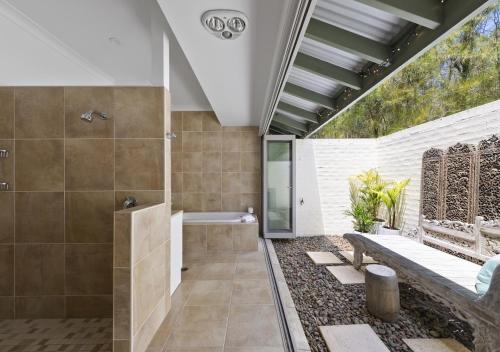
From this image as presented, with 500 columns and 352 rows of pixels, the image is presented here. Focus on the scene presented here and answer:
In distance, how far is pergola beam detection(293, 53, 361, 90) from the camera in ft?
7.37

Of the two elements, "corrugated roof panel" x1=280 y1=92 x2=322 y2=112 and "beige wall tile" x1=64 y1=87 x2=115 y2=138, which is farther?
"corrugated roof panel" x1=280 y1=92 x2=322 y2=112

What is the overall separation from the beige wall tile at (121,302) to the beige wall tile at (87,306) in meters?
0.71

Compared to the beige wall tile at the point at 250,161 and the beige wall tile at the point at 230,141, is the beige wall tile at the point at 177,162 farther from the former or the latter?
the beige wall tile at the point at 250,161

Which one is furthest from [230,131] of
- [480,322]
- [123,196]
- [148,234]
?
[480,322]

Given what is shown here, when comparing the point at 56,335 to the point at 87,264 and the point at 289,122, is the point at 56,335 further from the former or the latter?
the point at 289,122

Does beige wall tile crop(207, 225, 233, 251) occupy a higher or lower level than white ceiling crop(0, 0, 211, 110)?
lower

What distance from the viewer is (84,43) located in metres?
Answer: 2.56

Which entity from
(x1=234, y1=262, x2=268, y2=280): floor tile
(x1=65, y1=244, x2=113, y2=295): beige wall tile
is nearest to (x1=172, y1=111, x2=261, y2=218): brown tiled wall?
(x1=234, y1=262, x2=268, y2=280): floor tile

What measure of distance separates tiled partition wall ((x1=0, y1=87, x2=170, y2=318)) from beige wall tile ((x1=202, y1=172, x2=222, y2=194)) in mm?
2683

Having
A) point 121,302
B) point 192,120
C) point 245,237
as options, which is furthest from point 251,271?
point 192,120

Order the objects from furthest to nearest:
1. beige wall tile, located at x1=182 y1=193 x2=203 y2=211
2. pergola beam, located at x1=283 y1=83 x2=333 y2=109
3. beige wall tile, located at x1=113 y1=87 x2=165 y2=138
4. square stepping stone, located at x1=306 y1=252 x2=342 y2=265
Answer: beige wall tile, located at x1=182 y1=193 x2=203 y2=211 → square stepping stone, located at x1=306 y1=252 x2=342 y2=265 → pergola beam, located at x1=283 y1=83 x2=333 y2=109 → beige wall tile, located at x1=113 y1=87 x2=165 y2=138

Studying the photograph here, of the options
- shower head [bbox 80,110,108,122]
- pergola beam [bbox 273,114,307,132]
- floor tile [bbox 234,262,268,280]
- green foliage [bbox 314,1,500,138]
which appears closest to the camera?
shower head [bbox 80,110,108,122]

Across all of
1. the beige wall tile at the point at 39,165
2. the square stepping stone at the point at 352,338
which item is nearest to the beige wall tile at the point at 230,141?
the beige wall tile at the point at 39,165

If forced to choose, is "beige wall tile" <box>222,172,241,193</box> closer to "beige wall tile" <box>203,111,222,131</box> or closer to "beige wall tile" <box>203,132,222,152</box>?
"beige wall tile" <box>203,132,222,152</box>
